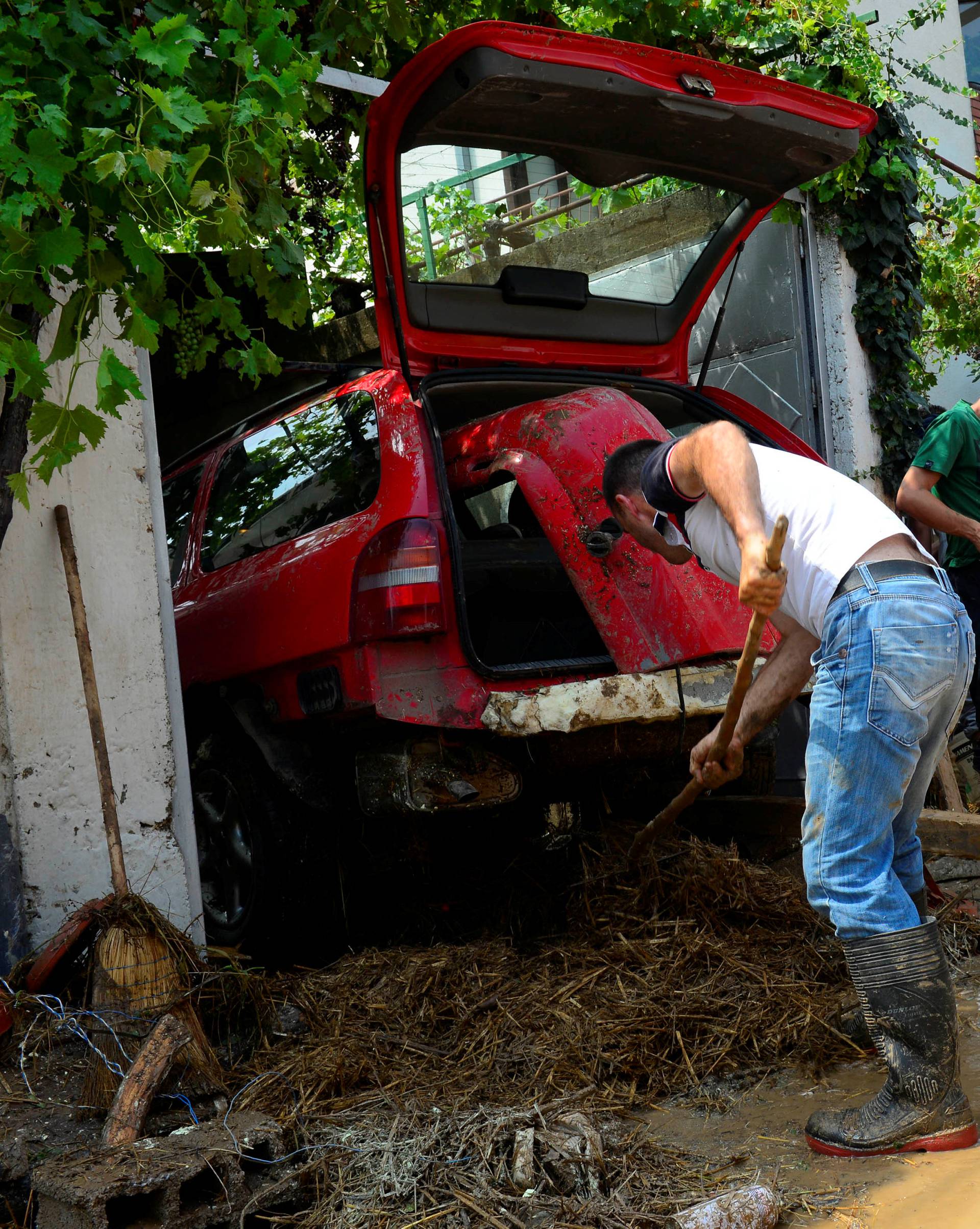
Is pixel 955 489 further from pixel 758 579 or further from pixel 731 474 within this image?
pixel 758 579

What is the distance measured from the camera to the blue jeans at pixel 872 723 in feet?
8.41

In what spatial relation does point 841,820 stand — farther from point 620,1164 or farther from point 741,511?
point 620,1164

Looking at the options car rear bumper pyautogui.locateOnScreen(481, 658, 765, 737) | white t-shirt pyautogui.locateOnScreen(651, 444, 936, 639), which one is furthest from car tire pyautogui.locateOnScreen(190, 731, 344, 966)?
white t-shirt pyautogui.locateOnScreen(651, 444, 936, 639)

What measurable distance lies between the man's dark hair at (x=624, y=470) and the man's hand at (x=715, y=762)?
0.69 meters

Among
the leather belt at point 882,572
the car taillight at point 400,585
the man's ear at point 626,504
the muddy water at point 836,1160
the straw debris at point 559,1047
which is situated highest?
the man's ear at point 626,504

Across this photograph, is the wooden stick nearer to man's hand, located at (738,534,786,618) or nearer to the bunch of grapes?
man's hand, located at (738,534,786,618)

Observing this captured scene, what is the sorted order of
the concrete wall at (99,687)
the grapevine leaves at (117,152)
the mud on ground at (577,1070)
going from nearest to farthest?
the mud on ground at (577,1070), the grapevine leaves at (117,152), the concrete wall at (99,687)

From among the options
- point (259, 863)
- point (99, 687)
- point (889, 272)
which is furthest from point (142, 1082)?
point (889, 272)

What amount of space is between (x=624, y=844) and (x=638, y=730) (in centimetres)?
53

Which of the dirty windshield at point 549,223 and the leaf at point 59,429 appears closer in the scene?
the leaf at point 59,429

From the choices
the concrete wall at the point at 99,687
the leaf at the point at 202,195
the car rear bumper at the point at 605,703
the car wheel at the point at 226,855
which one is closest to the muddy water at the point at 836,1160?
the car rear bumper at the point at 605,703

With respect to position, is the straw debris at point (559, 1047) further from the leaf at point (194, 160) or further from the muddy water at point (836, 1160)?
the leaf at point (194, 160)

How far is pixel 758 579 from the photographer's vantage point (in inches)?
98.5

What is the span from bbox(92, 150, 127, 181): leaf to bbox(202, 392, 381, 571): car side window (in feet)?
4.40
